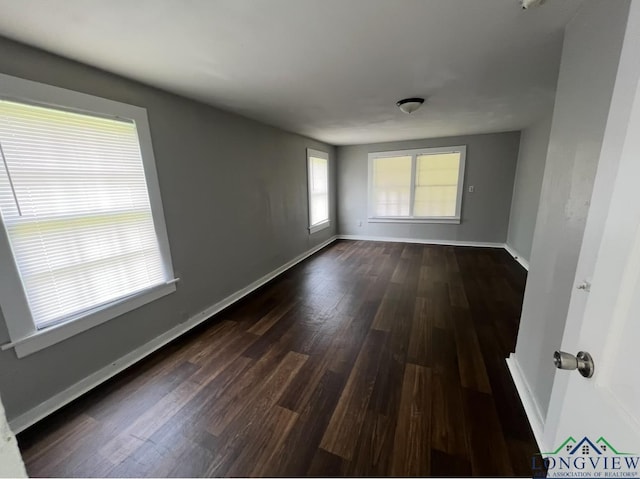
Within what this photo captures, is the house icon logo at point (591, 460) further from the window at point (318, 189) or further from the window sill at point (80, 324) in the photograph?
the window at point (318, 189)

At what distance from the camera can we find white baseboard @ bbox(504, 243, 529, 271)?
396 cm

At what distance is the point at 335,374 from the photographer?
1.90 m

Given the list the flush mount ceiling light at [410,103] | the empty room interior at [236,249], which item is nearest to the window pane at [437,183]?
the empty room interior at [236,249]

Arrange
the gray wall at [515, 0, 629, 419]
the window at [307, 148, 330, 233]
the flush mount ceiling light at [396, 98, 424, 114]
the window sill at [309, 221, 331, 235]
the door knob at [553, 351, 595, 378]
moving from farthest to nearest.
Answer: the window sill at [309, 221, 331, 235] → the window at [307, 148, 330, 233] → the flush mount ceiling light at [396, 98, 424, 114] → the gray wall at [515, 0, 629, 419] → the door knob at [553, 351, 595, 378]

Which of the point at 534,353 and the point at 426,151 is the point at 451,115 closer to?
the point at 426,151

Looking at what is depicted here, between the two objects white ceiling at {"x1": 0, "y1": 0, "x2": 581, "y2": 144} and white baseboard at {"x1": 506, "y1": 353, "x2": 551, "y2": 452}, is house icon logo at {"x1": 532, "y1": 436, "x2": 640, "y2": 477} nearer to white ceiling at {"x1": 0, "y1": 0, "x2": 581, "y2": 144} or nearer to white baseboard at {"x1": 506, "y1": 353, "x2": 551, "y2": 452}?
white baseboard at {"x1": 506, "y1": 353, "x2": 551, "y2": 452}

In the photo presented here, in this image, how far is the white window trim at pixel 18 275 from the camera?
1.41 m

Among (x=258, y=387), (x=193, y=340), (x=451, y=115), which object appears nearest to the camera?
(x=258, y=387)

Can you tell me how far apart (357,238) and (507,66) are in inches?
180

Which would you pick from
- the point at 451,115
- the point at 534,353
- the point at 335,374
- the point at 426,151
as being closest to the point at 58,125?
the point at 335,374

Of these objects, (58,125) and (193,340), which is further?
(193,340)

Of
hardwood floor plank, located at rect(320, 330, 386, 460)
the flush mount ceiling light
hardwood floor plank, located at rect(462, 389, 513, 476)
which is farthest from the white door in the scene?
the flush mount ceiling light

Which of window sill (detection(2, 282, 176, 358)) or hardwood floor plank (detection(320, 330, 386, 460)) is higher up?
window sill (detection(2, 282, 176, 358))

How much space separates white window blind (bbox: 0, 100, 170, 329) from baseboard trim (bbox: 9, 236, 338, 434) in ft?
1.64
